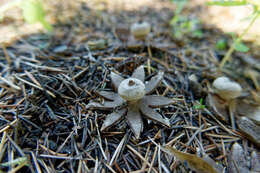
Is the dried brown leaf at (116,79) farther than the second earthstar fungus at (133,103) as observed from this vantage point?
Yes

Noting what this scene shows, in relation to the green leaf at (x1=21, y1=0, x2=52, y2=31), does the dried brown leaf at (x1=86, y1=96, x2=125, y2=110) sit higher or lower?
lower

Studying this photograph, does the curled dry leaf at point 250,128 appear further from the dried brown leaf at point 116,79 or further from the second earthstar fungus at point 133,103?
the dried brown leaf at point 116,79

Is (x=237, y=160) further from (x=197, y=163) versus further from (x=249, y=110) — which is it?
(x=249, y=110)

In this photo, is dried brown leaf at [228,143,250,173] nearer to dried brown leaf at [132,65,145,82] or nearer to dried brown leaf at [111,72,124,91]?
dried brown leaf at [132,65,145,82]

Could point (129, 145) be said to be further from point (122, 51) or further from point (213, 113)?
point (122, 51)

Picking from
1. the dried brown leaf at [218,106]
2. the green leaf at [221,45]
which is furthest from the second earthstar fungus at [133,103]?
the green leaf at [221,45]

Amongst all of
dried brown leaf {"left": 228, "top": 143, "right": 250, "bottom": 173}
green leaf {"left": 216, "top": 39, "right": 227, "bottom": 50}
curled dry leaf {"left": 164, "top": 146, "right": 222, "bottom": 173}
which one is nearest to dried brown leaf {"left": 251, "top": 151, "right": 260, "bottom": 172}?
dried brown leaf {"left": 228, "top": 143, "right": 250, "bottom": 173}
